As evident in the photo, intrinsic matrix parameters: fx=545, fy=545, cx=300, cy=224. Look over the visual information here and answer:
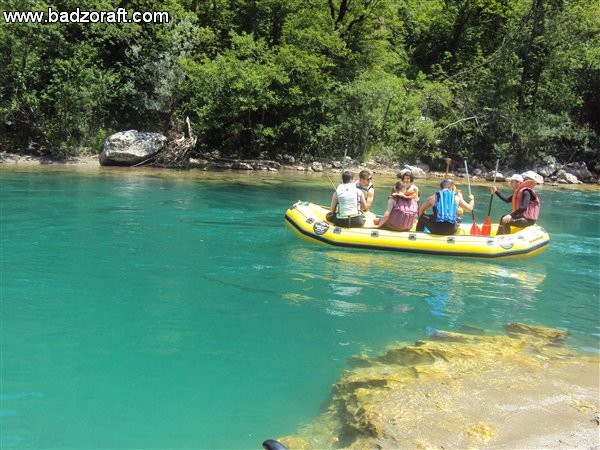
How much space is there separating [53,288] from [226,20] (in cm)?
1839

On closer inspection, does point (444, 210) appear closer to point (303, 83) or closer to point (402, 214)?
point (402, 214)

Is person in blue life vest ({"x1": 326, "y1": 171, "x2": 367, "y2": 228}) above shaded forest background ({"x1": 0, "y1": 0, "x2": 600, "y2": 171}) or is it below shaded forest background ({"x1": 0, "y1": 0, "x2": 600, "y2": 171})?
below

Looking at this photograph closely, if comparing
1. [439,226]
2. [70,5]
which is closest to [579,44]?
[439,226]

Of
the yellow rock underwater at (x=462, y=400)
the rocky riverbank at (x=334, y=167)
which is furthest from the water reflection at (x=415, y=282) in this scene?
the rocky riverbank at (x=334, y=167)

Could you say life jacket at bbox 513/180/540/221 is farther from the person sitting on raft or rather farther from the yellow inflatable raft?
the person sitting on raft

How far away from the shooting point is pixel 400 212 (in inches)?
341

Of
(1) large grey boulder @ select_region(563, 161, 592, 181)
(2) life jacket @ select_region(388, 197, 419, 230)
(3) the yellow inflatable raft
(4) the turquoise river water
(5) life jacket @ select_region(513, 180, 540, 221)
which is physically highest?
(1) large grey boulder @ select_region(563, 161, 592, 181)

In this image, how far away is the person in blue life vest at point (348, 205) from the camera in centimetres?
864

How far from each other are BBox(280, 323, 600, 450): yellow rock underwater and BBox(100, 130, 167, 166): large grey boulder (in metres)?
16.2

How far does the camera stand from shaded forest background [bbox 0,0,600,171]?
19234mm

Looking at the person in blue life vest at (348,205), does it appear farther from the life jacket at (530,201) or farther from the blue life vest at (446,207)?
the life jacket at (530,201)

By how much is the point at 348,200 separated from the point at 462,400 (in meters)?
5.43

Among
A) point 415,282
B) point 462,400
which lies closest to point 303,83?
point 415,282

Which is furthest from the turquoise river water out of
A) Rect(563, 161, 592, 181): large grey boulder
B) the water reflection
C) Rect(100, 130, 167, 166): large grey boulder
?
Rect(563, 161, 592, 181): large grey boulder
